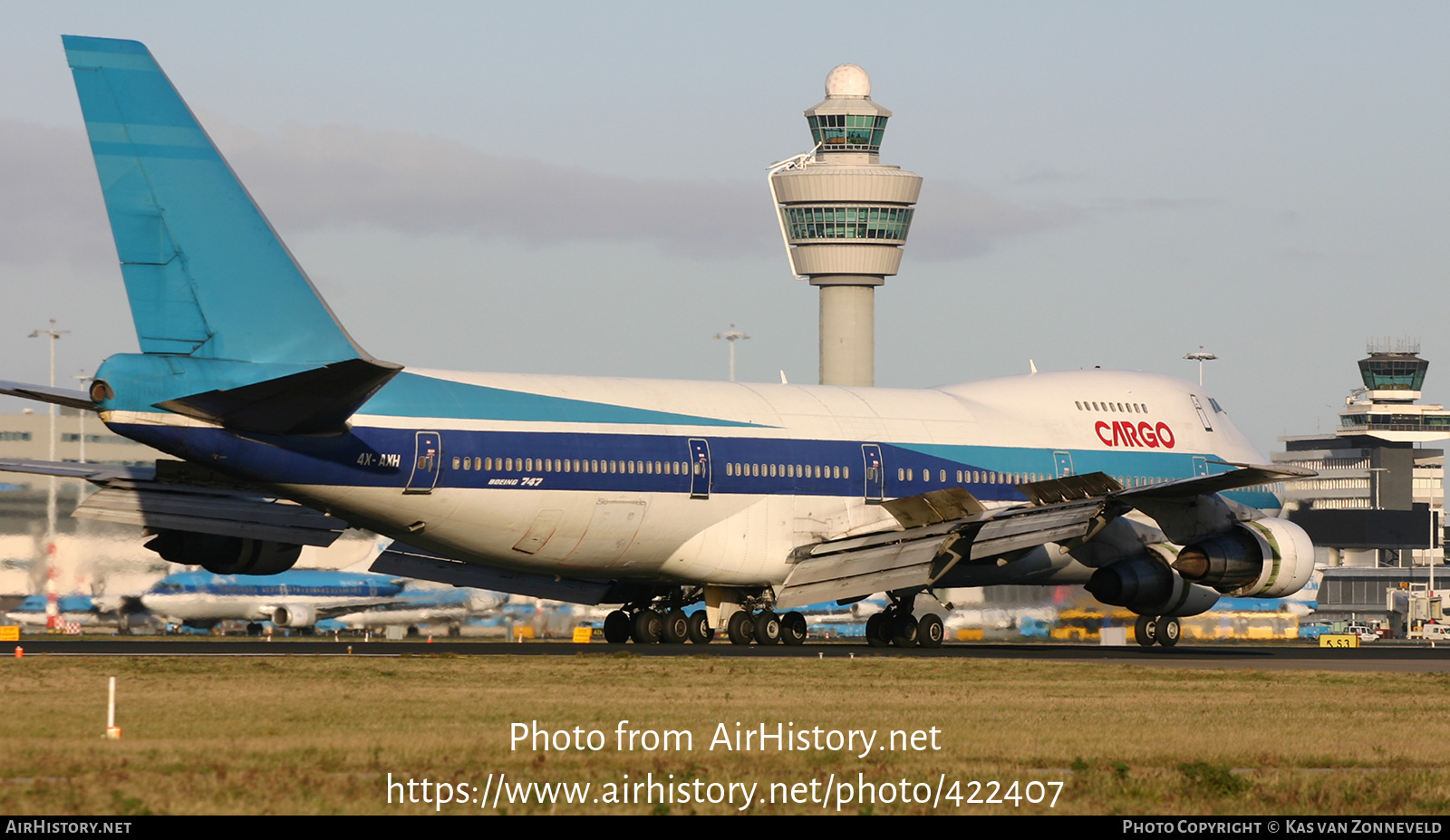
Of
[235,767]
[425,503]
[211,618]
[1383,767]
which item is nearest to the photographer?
[235,767]

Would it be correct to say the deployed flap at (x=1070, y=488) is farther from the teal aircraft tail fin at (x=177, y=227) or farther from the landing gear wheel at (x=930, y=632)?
the teal aircraft tail fin at (x=177, y=227)

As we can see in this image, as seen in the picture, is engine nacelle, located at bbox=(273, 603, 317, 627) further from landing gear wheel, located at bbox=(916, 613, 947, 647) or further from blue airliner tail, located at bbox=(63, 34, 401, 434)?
blue airliner tail, located at bbox=(63, 34, 401, 434)

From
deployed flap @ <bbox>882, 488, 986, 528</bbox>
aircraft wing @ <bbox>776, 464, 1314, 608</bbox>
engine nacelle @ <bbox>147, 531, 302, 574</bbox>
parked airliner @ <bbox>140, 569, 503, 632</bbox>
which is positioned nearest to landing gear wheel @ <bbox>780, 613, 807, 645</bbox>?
aircraft wing @ <bbox>776, 464, 1314, 608</bbox>

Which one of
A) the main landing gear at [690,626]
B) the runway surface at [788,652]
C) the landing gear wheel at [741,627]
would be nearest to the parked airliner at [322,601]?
the runway surface at [788,652]

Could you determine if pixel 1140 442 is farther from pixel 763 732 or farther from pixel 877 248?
pixel 877 248

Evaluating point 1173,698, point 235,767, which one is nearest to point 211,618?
point 1173,698
